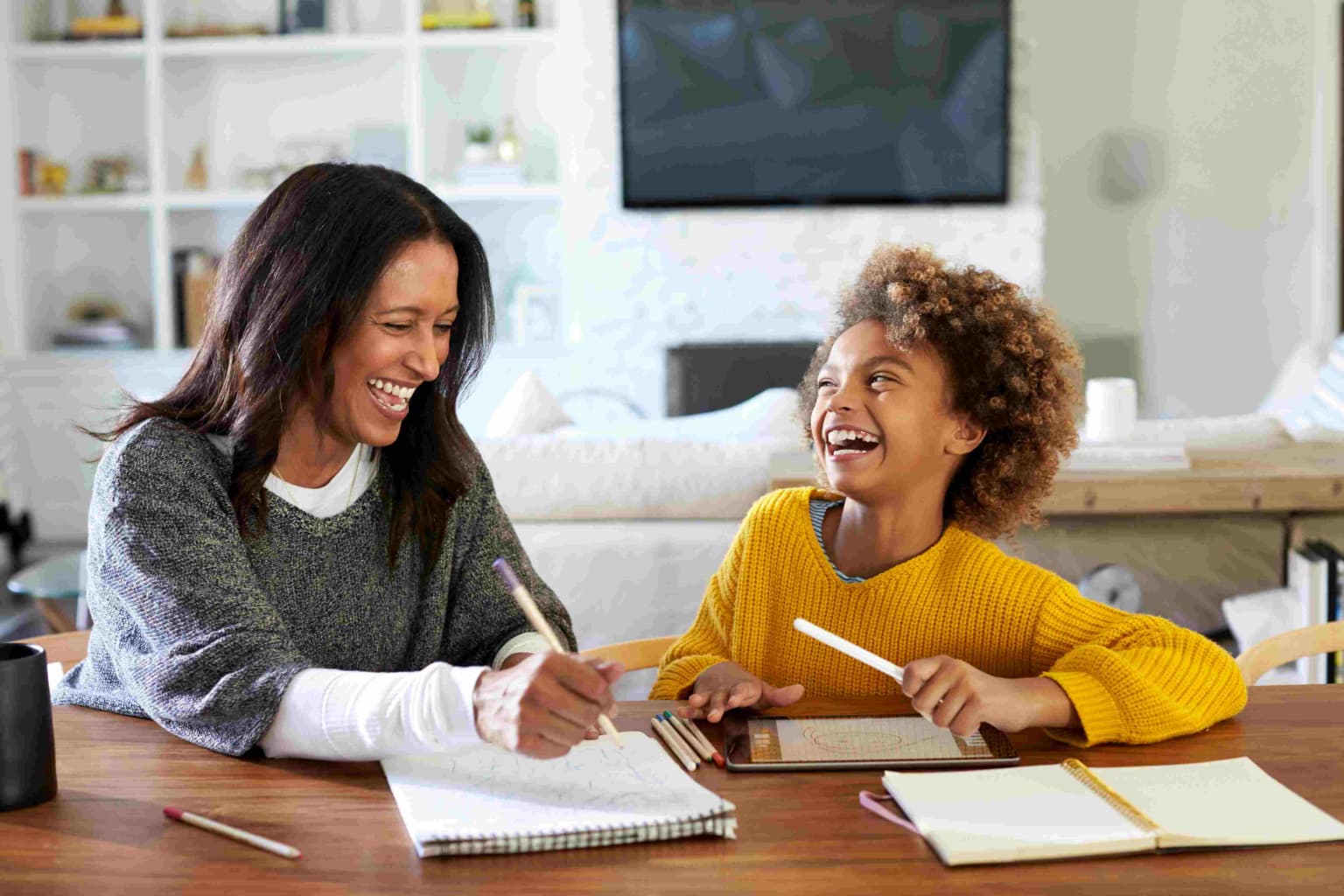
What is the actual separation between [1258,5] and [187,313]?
179 inches

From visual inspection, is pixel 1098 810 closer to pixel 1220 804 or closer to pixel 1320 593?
pixel 1220 804

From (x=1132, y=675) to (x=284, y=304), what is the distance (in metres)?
0.82

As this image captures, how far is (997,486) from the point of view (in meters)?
1.56

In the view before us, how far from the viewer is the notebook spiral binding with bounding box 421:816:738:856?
974 millimetres

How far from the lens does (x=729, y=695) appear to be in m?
1.29

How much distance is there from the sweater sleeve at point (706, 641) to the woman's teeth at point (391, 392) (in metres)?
0.37

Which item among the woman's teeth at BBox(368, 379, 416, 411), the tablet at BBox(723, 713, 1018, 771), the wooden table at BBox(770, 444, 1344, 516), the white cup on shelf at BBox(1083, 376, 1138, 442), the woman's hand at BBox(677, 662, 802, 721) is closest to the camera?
the tablet at BBox(723, 713, 1018, 771)

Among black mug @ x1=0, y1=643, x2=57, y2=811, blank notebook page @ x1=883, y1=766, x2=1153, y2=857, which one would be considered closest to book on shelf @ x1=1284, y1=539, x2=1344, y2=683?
blank notebook page @ x1=883, y1=766, x2=1153, y2=857

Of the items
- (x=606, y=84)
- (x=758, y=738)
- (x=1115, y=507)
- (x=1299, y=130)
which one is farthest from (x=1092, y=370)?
(x=758, y=738)

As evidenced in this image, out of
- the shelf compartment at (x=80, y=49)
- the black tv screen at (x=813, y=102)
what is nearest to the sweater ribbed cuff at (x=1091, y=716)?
the black tv screen at (x=813, y=102)

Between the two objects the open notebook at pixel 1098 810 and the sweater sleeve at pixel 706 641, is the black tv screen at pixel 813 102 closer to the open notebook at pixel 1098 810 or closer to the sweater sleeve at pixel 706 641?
the sweater sleeve at pixel 706 641

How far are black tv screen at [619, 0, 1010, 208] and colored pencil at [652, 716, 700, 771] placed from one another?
4.56 metres

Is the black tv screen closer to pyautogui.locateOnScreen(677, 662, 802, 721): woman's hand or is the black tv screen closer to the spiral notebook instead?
pyautogui.locateOnScreen(677, 662, 802, 721): woman's hand

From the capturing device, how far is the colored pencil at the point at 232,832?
971mm
